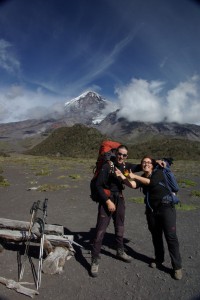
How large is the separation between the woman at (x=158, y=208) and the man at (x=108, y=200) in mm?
395

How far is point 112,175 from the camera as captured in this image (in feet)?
24.6

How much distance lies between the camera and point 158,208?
24.0ft

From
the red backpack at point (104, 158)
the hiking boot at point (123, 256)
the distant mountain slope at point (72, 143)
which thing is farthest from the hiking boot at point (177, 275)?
the distant mountain slope at point (72, 143)

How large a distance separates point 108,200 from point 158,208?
1.16m

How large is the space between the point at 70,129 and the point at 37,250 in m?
117

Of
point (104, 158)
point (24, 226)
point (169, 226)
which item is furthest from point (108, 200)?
point (24, 226)

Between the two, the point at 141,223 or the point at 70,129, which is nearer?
Answer: the point at 141,223

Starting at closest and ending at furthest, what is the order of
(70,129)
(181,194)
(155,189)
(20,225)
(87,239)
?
(155,189) < (20,225) < (87,239) < (181,194) < (70,129)

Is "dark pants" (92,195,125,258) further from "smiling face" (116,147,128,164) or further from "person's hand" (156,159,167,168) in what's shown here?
"person's hand" (156,159,167,168)

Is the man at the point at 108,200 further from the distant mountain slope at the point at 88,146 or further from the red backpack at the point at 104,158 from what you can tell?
the distant mountain slope at the point at 88,146

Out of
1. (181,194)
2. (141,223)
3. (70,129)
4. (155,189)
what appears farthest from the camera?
(70,129)

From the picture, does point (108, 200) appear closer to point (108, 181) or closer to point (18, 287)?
point (108, 181)

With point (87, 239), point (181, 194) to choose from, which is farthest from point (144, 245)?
point (181, 194)

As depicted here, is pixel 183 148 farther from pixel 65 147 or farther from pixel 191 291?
pixel 191 291
